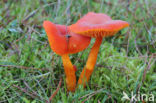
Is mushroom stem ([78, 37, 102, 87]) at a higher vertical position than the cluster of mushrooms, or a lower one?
lower

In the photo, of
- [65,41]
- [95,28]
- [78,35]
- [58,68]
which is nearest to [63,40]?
[65,41]

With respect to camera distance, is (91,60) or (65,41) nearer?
(65,41)

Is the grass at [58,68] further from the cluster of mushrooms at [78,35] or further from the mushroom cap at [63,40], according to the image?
the mushroom cap at [63,40]

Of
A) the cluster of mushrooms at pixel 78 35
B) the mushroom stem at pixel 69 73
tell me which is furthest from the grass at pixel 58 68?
the cluster of mushrooms at pixel 78 35

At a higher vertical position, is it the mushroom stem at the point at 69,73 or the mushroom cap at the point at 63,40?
the mushroom cap at the point at 63,40

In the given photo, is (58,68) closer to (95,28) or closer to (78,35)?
(78,35)

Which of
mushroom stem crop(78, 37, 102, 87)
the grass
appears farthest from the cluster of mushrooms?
the grass

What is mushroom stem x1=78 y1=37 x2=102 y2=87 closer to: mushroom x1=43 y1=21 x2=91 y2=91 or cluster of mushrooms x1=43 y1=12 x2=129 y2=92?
cluster of mushrooms x1=43 y1=12 x2=129 y2=92

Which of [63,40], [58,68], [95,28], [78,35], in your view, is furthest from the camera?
[58,68]
